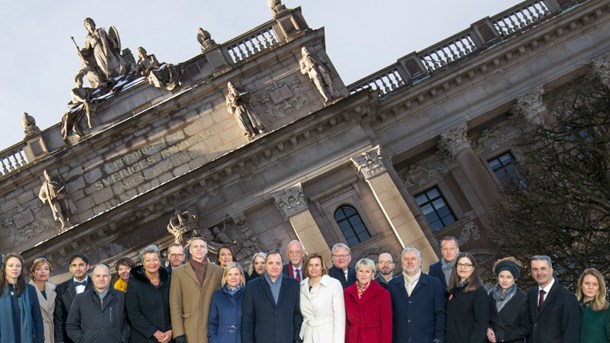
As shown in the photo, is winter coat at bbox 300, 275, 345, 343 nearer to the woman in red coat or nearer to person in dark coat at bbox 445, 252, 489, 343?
the woman in red coat

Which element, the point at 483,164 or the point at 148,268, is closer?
the point at 148,268

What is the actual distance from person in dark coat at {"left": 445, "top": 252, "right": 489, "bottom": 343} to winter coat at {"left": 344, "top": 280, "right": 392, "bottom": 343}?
2.75 feet

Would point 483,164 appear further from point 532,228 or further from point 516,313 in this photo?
point 516,313

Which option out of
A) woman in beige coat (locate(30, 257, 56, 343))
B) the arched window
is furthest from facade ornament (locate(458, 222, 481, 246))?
woman in beige coat (locate(30, 257, 56, 343))

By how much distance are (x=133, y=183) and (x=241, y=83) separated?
203 inches

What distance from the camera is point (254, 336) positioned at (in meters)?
11.3

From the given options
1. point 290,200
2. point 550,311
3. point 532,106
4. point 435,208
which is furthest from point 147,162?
point 550,311

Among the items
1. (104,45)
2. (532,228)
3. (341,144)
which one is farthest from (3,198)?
(532,228)

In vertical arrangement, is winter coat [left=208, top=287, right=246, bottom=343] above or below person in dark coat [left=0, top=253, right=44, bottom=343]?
below

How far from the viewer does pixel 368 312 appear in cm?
1127

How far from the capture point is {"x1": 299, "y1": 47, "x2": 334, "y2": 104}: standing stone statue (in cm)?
2806

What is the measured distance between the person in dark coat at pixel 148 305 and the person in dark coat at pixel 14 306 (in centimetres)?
134

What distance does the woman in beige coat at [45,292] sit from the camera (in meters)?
11.8

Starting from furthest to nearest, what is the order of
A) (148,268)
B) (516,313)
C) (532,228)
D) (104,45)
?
(104,45) → (532,228) → (148,268) → (516,313)
